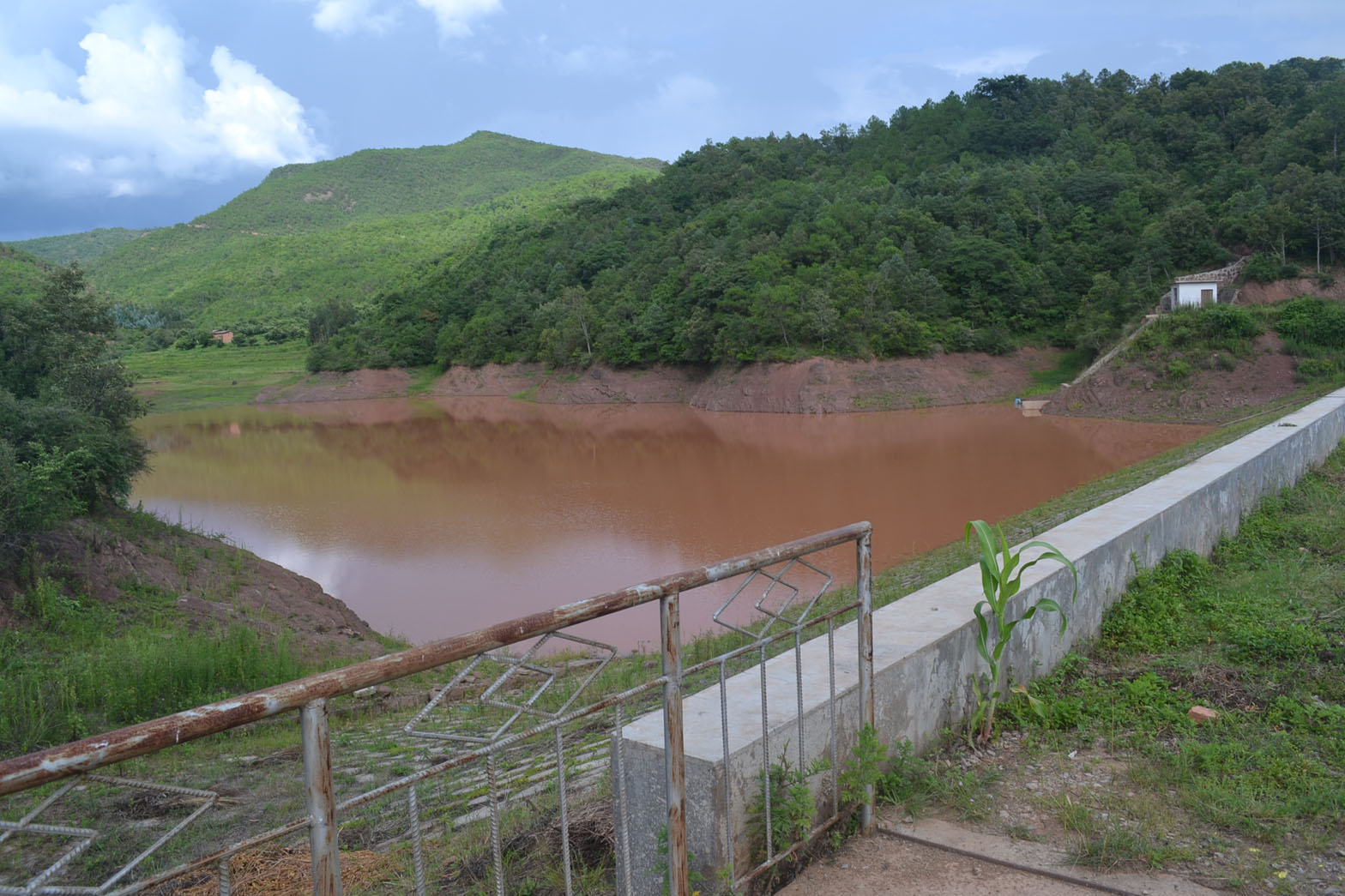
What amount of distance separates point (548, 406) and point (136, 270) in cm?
8075

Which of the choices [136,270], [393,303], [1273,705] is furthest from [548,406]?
[136,270]

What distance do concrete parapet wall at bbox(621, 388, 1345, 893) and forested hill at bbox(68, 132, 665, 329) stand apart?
79.3m

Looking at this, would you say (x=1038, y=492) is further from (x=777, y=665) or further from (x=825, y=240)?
(x=825, y=240)

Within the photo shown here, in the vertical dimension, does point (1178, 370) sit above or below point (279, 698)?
below

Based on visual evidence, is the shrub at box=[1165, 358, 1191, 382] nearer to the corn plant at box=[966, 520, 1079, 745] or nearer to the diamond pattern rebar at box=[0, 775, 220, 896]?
the corn plant at box=[966, 520, 1079, 745]

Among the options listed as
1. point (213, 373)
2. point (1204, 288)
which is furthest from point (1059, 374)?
point (213, 373)

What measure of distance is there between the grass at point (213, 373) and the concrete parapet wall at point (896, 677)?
Answer: 52411 mm

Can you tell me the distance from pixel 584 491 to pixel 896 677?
19243mm

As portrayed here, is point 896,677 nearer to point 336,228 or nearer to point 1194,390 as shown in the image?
point 1194,390

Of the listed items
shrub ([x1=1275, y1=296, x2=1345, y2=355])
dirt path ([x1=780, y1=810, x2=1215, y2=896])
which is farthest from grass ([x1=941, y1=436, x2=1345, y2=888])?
shrub ([x1=1275, y1=296, x2=1345, y2=355])

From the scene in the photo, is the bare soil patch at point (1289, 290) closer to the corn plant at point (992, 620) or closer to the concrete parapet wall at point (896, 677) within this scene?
the concrete parapet wall at point (896, 677)

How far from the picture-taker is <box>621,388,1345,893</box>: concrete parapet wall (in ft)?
9.09

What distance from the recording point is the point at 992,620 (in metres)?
4.18

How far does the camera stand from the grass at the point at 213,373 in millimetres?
54219
